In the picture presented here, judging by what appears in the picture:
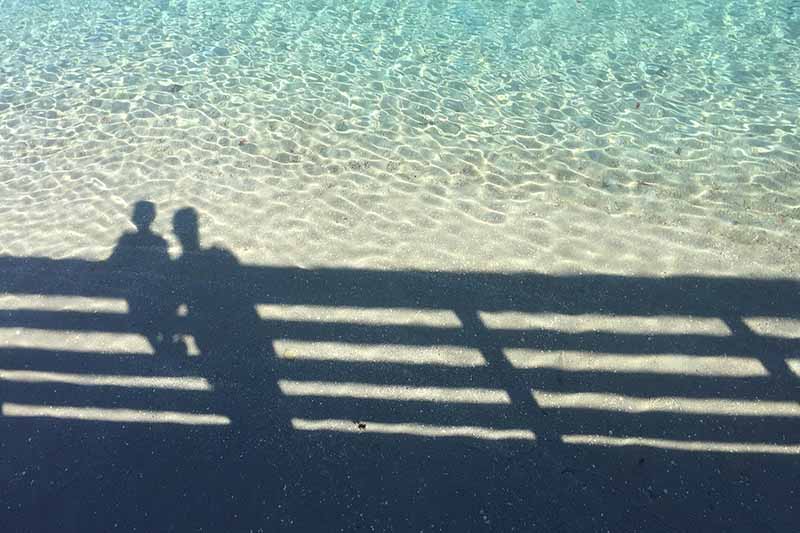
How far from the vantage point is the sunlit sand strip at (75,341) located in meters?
4.54

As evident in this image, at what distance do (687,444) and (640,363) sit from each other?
72cm

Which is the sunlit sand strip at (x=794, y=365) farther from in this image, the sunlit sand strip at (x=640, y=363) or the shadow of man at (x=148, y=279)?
the shadow of man at (x=148, y=279)

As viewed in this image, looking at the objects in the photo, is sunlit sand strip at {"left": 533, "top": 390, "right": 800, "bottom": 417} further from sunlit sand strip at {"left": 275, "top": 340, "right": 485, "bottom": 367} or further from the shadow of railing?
sunlit sand strip at {"left": 275, "top": 340, "right": 485, "bottom": 367}

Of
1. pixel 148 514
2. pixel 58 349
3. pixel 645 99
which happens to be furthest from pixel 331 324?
pixel 645 99

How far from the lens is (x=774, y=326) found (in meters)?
4.56

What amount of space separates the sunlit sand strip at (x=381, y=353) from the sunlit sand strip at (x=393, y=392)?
25 centimetres

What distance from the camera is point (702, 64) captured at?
916cm

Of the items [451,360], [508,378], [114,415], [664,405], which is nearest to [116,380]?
[114,415]

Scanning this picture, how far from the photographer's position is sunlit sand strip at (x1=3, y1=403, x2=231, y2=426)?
157 inches

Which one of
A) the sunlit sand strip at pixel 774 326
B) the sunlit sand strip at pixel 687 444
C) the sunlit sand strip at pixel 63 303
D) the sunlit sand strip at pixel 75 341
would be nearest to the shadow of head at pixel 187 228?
the sunlit sand strip at pixel 63 303

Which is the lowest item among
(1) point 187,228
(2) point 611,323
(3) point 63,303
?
(2) point 611,323

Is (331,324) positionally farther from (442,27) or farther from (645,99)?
(442,27)

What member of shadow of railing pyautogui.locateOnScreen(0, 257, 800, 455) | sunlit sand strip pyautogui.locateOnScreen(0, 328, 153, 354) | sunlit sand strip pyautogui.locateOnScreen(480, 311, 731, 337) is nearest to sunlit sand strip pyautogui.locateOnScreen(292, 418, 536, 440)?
shadow of railing pyautogui.locateOnScreen(0, 257, 800, 455)

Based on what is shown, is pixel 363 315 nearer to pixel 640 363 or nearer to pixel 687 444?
pixel 640 363
